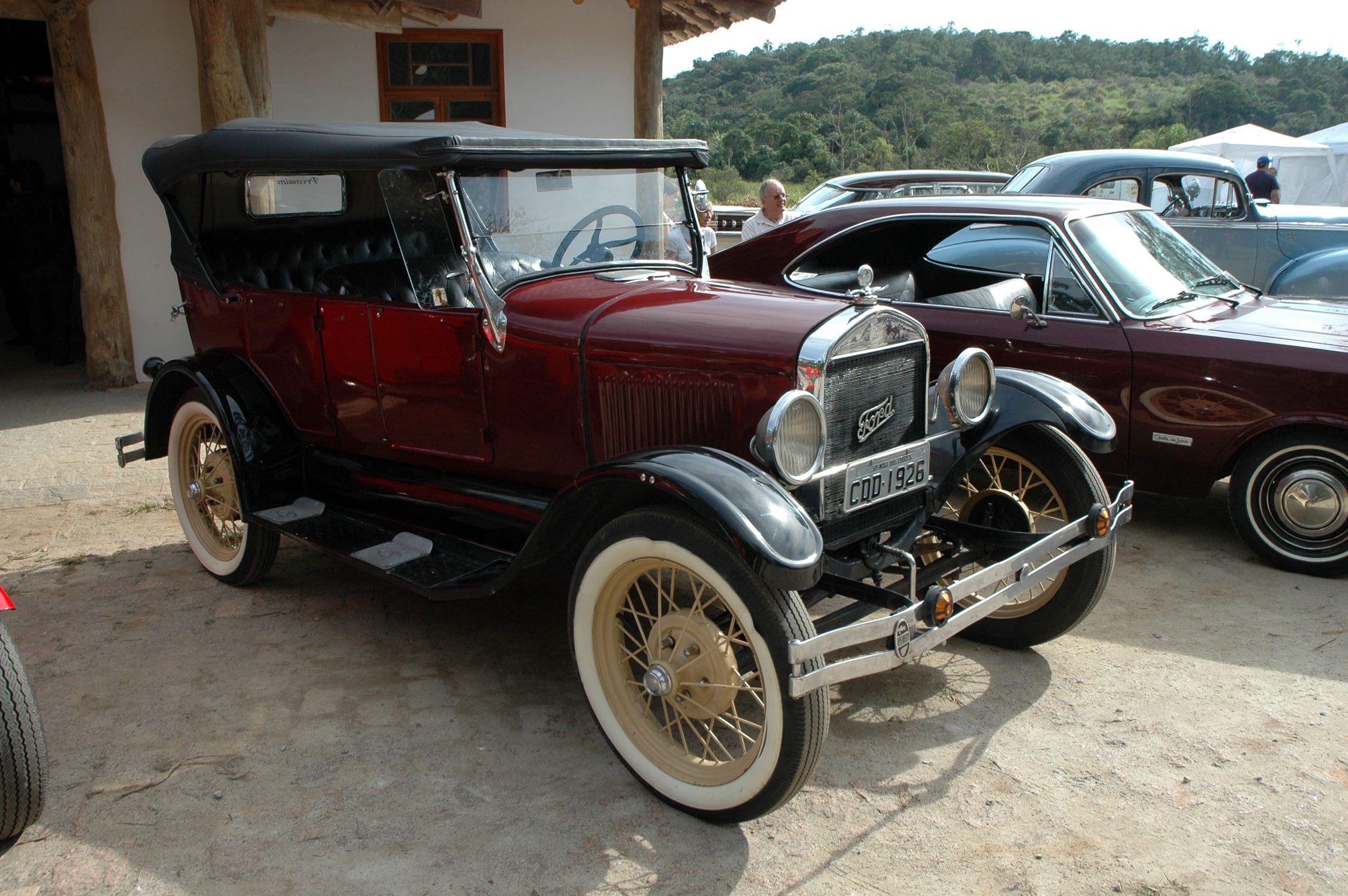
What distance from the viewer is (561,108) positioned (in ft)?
30.0

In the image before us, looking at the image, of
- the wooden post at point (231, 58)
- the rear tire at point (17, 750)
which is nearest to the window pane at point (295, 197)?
the rear tire at point (17, 750)

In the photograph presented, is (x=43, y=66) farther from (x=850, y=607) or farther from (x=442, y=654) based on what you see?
(x=850, y=607)

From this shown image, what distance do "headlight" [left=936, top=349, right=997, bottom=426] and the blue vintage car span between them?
4590 mm

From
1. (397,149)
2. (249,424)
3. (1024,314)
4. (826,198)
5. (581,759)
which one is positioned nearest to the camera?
(581,759)

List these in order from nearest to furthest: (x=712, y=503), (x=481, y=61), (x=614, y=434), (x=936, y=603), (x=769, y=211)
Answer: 1. (x=712, y=503)
2. (x=936, y=603)
3. (x=614, y=434)
4. (x=769, y=211)
5. (x=481, y=61)

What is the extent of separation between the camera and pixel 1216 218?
772 cm

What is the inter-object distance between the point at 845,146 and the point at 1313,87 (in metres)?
25.9

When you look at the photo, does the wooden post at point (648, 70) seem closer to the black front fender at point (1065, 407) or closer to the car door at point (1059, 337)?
the car door at point (1059, 337)

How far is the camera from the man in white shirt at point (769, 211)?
7.21 m

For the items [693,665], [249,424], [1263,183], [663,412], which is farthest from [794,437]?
[1263,183]

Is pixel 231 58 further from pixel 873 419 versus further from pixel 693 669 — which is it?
pixel 693 669

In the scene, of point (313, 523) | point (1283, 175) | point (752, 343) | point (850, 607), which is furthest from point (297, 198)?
point (1283, 175)

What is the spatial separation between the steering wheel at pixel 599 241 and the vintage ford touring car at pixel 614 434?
1 cm

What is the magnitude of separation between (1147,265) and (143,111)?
7658 mm
